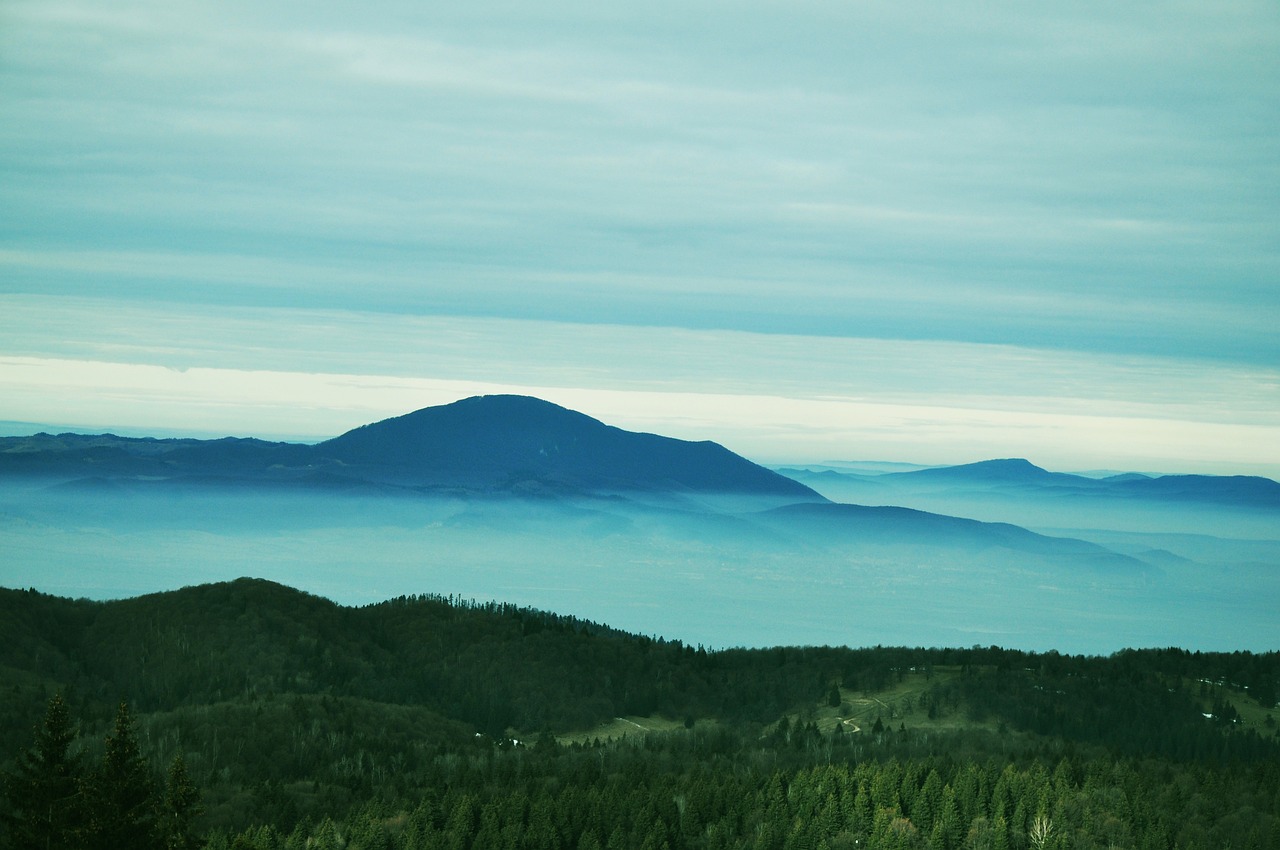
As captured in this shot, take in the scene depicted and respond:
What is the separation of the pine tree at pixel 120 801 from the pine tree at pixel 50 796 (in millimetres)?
1347

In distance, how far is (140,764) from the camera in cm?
8794

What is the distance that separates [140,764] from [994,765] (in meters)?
93.8

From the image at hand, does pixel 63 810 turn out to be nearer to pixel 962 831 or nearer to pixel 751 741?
pixel 962 831

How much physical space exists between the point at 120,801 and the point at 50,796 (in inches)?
219

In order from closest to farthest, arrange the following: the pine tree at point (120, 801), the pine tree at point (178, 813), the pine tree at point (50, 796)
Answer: the pine tree at point (178, 813), the pine tree at point (120, 801), the pine tree at point (50, 796)

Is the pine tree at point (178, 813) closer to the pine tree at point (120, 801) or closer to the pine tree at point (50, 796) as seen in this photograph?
the pine tree at point (120, 801)

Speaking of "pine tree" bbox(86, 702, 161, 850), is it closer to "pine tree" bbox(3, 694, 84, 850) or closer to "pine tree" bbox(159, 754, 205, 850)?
"pine tree" bbox(3, 694, 84, 850)

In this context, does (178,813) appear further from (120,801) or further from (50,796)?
(50,796)

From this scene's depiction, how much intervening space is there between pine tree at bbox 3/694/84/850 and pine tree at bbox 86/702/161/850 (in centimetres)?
135

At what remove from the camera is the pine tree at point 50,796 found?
280 feet

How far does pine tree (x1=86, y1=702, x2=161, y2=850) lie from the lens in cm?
8388

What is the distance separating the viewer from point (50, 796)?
285ft

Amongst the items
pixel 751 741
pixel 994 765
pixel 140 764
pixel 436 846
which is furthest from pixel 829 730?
pixel 140 764

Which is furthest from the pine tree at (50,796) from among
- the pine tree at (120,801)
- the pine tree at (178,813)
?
the pine tree at (178,813)
